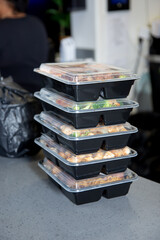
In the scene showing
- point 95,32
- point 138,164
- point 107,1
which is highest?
point 107,1

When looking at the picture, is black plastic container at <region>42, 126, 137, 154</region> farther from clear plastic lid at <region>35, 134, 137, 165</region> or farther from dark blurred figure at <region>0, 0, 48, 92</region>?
dark blurred figure at <region>0, 0, 48, 92</region>

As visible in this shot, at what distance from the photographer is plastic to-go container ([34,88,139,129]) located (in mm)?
916

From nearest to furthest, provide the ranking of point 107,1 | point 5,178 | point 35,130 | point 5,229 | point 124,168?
point 5,229, point 124,168, point 5,178, point 35,130, point 107,1

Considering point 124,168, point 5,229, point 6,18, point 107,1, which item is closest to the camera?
point 5,229

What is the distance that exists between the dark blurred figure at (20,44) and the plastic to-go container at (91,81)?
4.13ft

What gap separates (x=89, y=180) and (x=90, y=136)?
130 mm

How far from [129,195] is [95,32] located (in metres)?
2.66

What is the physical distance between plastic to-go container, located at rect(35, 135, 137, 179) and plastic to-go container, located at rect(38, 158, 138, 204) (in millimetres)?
18

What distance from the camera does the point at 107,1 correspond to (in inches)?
136

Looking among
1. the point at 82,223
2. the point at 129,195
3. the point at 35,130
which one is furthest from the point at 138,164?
the point at 82,223

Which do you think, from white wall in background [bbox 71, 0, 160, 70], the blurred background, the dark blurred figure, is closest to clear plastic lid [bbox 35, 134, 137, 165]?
the dark blurred figure

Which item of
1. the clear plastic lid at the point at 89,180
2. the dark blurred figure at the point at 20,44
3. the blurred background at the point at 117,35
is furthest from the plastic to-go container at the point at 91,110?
the blurred background at the point at 117,35

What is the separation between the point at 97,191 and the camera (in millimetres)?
978

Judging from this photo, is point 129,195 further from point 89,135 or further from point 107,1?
point 107,1
